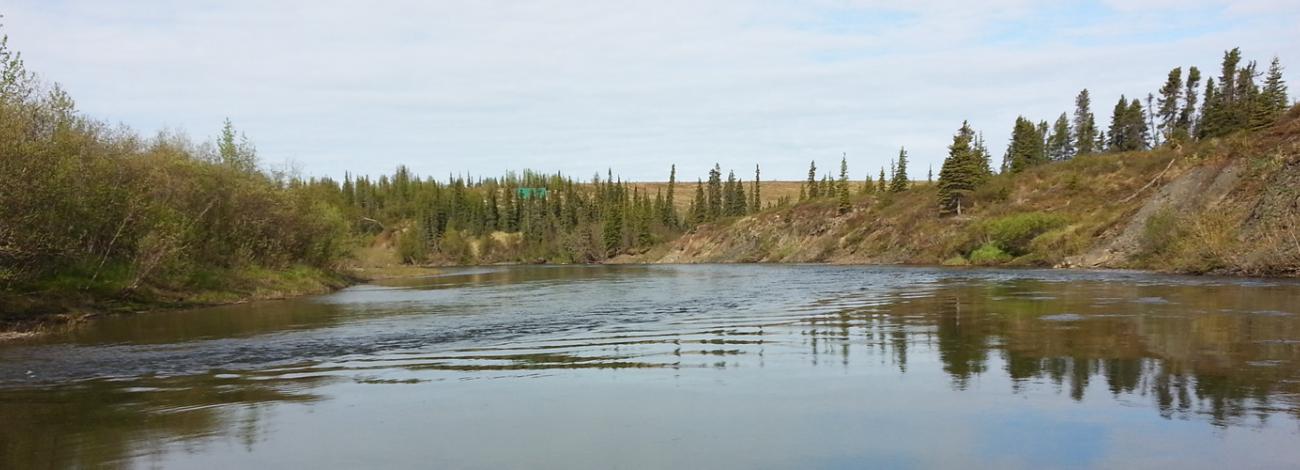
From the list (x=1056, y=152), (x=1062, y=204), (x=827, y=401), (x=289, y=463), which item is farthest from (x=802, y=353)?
(x=1056, y=152)

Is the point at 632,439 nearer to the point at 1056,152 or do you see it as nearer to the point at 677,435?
the point at 677,435

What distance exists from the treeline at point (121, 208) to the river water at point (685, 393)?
4.04 meters

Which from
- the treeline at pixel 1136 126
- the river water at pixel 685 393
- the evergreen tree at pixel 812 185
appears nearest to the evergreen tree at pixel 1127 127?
the treeline at pixel 1136 126

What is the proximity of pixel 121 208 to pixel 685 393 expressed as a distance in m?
27.0

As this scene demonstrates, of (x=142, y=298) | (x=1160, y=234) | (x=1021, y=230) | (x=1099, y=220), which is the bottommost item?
(x=142, y=298)

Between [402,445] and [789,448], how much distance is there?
172 inches

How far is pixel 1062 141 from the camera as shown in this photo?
161500 mm

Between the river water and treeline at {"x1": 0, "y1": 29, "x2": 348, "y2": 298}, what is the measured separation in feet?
13.3

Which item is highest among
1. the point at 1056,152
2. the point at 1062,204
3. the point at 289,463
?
the point at 1056,152

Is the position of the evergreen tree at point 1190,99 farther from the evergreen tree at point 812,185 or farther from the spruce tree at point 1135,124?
the evergreen tree at point 812,185

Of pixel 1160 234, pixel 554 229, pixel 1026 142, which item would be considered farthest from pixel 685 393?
pixel 554 229

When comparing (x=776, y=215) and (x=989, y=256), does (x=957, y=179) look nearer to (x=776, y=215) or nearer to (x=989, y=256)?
(x=989, y=256)

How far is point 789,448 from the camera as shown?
8.78 meters

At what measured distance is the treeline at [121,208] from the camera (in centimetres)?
2258
